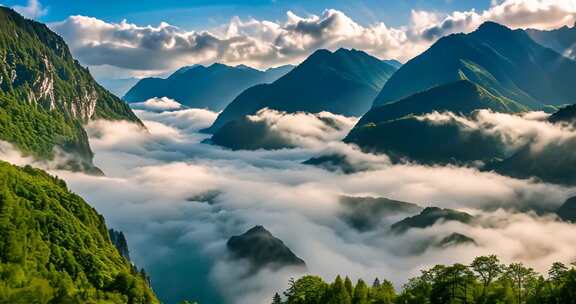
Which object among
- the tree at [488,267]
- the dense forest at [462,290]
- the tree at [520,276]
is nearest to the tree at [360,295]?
the dense forest at [462,290]

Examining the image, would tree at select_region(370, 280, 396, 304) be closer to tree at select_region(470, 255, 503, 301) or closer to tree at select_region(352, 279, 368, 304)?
tree at select_region(352, 279, 368, 304)

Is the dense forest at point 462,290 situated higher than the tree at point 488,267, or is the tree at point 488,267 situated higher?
the tree at point 488,267

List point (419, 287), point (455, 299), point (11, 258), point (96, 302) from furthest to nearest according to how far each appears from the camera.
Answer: point (11, 258), point (96, 302), point (419, 287), point (455, 299)

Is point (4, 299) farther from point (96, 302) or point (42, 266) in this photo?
point (42, 266)

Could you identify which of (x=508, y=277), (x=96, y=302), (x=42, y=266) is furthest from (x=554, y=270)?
(x=42, y=266)

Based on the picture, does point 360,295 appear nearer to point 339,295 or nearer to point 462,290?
point 339,295

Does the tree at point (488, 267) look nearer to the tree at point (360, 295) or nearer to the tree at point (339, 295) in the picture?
the tree at point (360, 295)

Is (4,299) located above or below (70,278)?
below

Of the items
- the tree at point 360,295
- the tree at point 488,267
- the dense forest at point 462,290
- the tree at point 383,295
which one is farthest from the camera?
the tree at point 488,267
